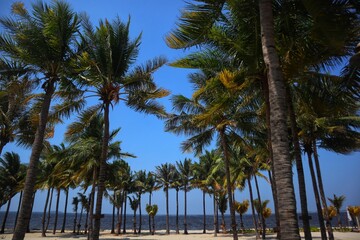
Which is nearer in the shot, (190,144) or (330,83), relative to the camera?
(330,83)

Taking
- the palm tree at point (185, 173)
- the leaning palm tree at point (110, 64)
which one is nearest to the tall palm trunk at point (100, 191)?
the leaning palm tree at point (110, 64)

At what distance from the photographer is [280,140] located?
505cm

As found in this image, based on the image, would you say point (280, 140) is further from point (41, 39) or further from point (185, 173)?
point (185, 173)

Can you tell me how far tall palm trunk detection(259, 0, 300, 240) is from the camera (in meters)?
4.54

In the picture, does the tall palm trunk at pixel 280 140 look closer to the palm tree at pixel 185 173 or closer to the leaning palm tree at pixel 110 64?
the leaning palm tree at pixel 110 64

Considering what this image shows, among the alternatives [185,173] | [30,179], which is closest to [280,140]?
[30,179]

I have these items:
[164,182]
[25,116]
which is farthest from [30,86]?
[164,182]

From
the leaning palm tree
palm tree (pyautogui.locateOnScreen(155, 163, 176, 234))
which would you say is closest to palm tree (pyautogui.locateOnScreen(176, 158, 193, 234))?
→ palm tree (pyautogui.locateOnScreen(155, 163, 176, 234))

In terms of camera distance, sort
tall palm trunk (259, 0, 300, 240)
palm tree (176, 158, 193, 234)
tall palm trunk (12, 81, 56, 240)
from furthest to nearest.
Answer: palm tree (176, 158, 193, 234), tall palm trunk (12, 81, 56, 240), tall palm trunk (259, 0, 300, 240)

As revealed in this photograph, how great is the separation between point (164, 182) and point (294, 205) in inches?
1869

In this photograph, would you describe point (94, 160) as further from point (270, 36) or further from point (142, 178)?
point (142, 178)

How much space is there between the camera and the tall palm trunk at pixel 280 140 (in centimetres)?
454

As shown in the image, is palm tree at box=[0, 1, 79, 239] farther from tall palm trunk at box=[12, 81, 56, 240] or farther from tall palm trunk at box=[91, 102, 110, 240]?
tall palm trunk at box=[91, 102, 110, 240]

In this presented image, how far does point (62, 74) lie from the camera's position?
1204 cm
